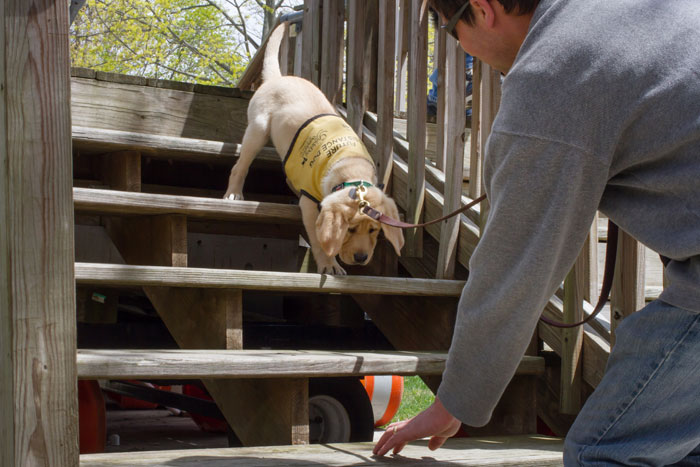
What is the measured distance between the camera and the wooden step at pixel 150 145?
11.1 feet

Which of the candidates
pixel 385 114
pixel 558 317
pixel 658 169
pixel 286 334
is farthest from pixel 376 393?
pixel 658 169

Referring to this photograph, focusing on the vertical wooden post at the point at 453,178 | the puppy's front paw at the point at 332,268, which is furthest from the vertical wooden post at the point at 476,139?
the puppy's front paw at the point at 332,268

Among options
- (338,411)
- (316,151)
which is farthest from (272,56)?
(338,411)

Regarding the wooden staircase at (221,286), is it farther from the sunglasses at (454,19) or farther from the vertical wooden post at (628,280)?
the sunglasses at (454,19)

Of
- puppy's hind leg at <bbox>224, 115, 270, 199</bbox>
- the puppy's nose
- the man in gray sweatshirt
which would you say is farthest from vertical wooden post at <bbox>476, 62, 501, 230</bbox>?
the man in gray sweatshirt

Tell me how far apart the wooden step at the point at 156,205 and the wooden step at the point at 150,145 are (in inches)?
17.5

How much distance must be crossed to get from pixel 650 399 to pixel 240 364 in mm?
1283

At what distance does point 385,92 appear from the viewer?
148 inches

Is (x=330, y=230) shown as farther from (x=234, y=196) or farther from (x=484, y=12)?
(x=484, y=12)

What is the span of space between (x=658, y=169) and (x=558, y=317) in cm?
173

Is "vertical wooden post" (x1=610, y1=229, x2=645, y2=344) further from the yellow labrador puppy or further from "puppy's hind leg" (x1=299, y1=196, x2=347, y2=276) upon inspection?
"puppy's hind leg" (x1=299, y1=196, x2=347, y2=276)

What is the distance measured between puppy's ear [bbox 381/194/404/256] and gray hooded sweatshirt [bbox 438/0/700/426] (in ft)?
7.18

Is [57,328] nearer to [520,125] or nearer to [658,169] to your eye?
[520,125]

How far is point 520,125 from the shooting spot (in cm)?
116
